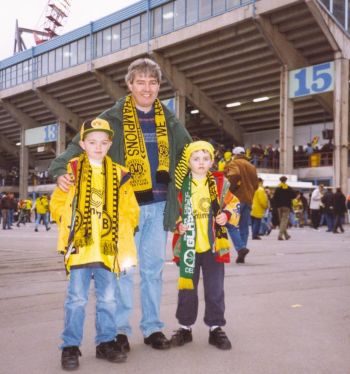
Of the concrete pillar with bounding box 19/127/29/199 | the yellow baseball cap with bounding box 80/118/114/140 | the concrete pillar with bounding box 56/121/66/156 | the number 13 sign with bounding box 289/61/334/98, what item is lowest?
the yellow baseball cap with bounding box 80/118/114/140

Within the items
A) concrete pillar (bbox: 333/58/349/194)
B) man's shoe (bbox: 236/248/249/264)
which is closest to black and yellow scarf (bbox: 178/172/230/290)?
man's shoe (bbox: 236/248/249/264)

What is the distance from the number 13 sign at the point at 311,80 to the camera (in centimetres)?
2711

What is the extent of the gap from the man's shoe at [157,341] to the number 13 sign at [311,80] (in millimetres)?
25595

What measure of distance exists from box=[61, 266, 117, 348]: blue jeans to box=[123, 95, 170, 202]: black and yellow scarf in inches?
23.4

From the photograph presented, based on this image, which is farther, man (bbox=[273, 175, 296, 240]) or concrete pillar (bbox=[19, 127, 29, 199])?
concrete pillar (bbox=[19, 127, 29, 199])

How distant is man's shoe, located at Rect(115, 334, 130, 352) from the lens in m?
3.28

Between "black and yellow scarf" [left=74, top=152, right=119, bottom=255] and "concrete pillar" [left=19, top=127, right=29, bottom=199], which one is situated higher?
"concrete pillar" [left=19, top=127, right=29, bottom=199]

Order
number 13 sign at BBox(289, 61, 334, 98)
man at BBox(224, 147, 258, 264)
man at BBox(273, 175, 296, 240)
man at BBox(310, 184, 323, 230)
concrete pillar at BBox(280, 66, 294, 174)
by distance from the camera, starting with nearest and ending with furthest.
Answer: man at BBox(224, 147, 258, 264) → man at BBox(273, 175, 296, 240) → man at BBox(310, 184, 323, 230) → number 13 sign at BBox(289, 61, 334, 98) → concrete pillar at BBox(280, 66, 294, 174)

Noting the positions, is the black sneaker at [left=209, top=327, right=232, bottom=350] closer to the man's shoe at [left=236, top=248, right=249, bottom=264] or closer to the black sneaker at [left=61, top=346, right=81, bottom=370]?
the black sneaker at [left=61, top=346, right=81, bottom=370]

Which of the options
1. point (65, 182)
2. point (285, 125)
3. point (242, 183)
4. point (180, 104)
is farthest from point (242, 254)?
point (180, 104)

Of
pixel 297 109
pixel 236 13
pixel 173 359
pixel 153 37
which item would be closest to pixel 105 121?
pixel 173 359

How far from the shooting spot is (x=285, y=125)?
29.4m

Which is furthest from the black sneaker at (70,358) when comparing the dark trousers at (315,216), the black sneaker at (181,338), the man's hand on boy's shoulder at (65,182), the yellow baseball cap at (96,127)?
the dark trousers at (315,216)

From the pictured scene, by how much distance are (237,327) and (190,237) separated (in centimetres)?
87
